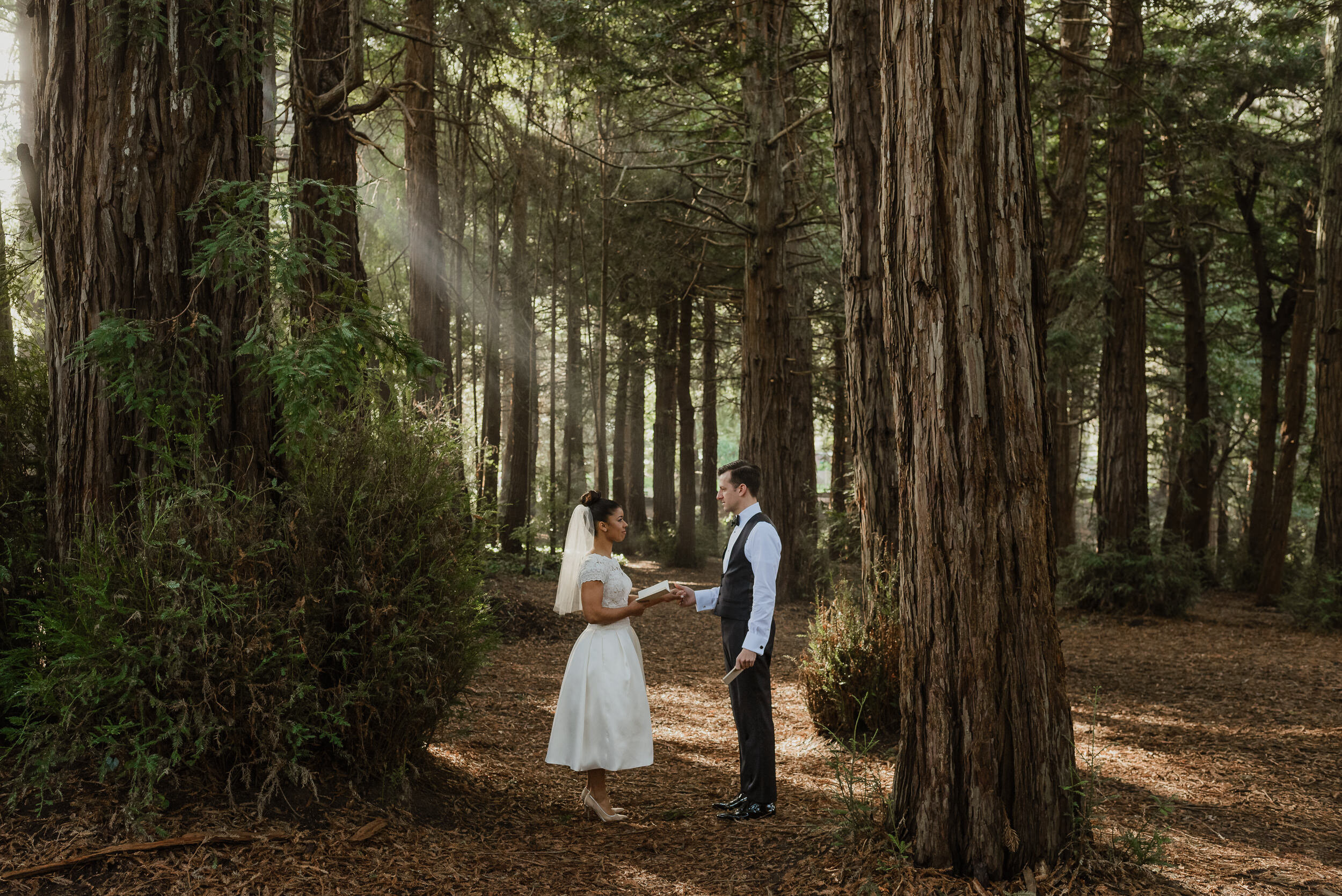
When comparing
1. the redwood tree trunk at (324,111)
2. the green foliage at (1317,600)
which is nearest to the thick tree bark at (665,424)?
the green foliage at (1317,600)

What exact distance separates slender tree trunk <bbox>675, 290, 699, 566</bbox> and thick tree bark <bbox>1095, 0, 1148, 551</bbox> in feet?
29.3

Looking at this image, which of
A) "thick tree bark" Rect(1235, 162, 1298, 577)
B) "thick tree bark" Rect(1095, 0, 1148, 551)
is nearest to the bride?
"thick tree bark" Rect(1095, 0, 1148, 551)

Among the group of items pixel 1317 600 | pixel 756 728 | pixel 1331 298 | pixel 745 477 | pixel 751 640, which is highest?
pixel 1331 298

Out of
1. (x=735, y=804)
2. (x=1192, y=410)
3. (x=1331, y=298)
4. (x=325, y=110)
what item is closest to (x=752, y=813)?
(x=735, y=804)

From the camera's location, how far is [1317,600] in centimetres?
1182

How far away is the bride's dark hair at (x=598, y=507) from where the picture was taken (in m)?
5.20

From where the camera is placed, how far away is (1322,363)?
12.3m

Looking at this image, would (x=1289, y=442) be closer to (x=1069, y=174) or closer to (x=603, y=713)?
(x=1069, y=174)

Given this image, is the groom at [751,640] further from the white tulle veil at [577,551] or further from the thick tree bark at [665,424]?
the thick tree bark at [665,424]

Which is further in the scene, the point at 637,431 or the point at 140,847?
the point at 637,431

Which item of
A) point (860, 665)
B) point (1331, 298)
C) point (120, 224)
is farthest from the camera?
point (1331, 298)

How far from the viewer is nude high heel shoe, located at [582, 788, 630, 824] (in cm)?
501

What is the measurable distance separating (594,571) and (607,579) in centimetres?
9

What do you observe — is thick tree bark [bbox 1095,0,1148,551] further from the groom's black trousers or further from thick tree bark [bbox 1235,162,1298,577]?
the groom's black trousers
